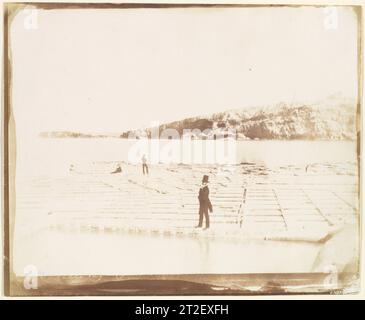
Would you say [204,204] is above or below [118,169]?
below

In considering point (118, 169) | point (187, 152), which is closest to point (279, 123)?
point (187, 152)

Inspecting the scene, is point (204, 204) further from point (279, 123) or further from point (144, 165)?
point (279, 123)

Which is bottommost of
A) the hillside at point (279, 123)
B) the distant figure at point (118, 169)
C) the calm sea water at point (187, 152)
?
the distant figure at point (118, 169)

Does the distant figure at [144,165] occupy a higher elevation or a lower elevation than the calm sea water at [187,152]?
lower

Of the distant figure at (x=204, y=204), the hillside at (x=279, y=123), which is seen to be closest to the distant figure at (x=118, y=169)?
the hillside at (x=279, y=123)

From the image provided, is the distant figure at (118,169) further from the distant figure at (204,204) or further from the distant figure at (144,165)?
the distant figure at (204,204)

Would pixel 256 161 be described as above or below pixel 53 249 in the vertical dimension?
above
